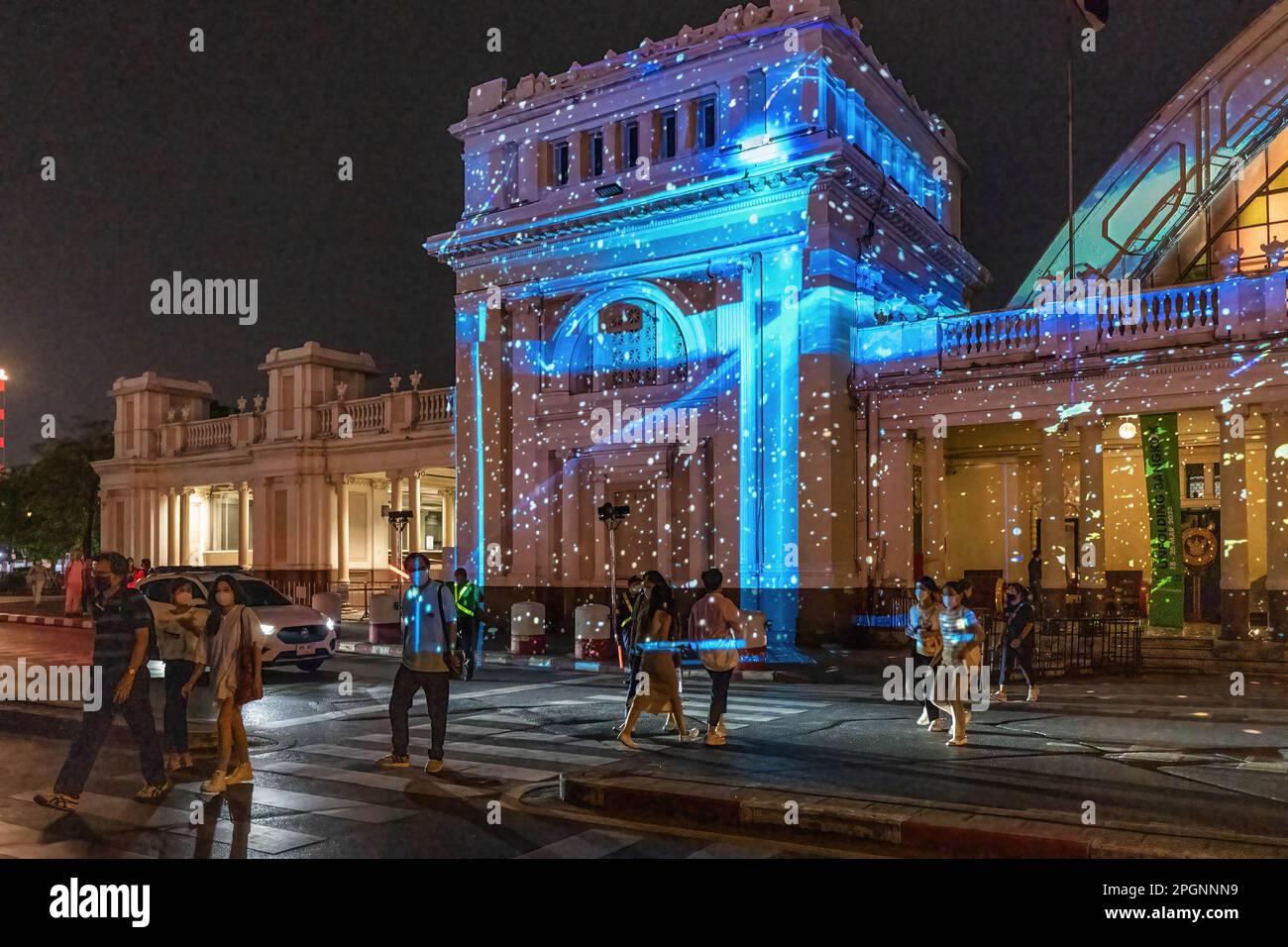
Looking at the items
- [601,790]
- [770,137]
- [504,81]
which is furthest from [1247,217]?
[601,790]

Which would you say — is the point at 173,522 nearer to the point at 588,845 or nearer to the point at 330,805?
the point at 330,805

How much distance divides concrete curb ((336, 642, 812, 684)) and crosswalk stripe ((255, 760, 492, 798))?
9345 millimetres

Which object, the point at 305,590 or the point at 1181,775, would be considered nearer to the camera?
the point at 1181,775

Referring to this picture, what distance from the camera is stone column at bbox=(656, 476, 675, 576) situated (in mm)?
25781

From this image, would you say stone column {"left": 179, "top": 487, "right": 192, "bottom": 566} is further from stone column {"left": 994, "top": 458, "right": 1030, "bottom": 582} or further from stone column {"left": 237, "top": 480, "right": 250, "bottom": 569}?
stone column {"left": 994, "top": 458, "right": 1030, "bottom": 582}

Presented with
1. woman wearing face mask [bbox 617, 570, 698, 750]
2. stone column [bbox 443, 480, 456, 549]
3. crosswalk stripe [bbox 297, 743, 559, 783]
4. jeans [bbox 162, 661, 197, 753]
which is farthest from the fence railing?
stone column [bbox 443, 480, 456, 549]

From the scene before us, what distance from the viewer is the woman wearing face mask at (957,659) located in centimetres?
1091

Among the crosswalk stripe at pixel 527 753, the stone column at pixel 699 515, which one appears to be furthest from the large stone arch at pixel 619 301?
the crosswalk stripe at pixel 527 753

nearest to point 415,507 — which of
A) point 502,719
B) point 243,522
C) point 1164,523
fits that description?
point 243,522

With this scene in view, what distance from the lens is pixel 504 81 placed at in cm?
2869

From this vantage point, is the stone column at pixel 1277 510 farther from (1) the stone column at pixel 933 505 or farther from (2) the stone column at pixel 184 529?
(2) the stone column at pixel 184 529

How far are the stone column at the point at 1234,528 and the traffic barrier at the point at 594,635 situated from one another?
439 inches
